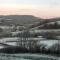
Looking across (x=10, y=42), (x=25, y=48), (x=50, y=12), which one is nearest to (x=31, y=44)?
(x=25, y=48)

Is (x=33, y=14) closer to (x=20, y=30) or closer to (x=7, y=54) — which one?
(x=20, y=30)

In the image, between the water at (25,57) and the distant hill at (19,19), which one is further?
the distant hill at (19,19)

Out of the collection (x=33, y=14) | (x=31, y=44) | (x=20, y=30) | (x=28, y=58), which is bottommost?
(x=28, y=58)

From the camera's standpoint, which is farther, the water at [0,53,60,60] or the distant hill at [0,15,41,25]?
the distant hill at [0,15,41,25]

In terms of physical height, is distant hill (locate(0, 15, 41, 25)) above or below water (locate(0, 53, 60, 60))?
above

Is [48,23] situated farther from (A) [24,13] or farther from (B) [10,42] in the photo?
(B) [10,42]

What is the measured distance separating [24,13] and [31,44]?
0.57 metres

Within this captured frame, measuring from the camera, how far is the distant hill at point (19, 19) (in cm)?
354

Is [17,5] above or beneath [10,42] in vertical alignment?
above

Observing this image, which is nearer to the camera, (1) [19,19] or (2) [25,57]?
(2) [25,57]

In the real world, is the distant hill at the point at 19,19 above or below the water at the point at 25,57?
above

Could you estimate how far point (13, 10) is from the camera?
11.9 feet

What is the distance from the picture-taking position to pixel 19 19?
356cm

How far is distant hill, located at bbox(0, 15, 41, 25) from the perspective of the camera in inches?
139
